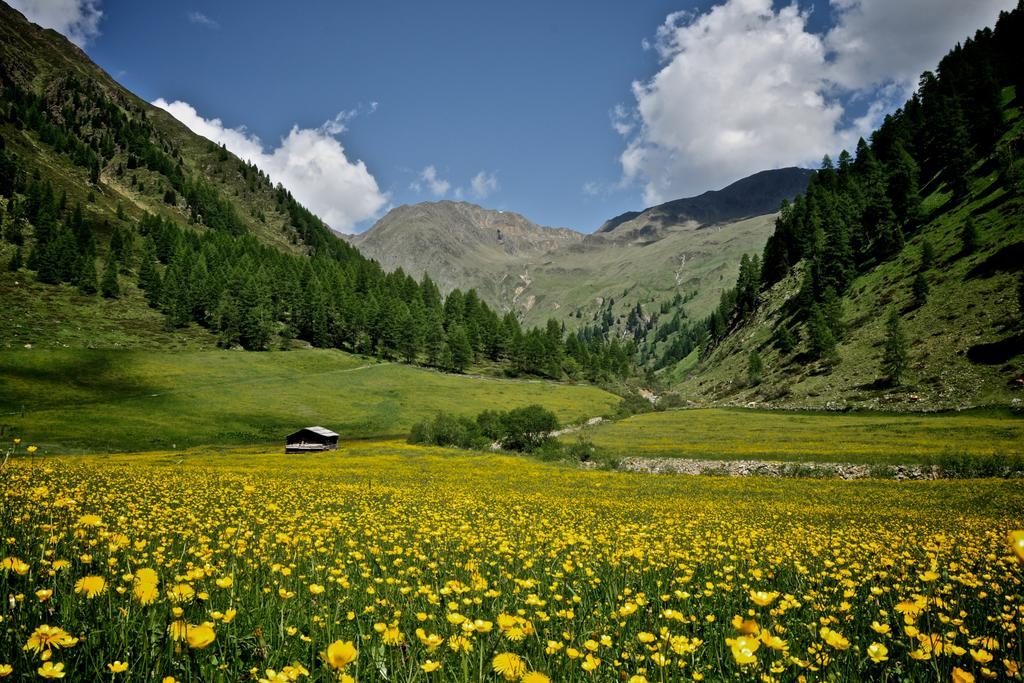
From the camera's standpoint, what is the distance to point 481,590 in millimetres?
6160

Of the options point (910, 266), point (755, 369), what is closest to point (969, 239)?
point (910, 266)

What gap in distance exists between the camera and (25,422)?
51594 millimetres

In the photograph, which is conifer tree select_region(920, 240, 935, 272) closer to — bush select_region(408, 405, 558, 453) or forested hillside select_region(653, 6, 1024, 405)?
forested hillside select_region(653, 6, 1024, 405)

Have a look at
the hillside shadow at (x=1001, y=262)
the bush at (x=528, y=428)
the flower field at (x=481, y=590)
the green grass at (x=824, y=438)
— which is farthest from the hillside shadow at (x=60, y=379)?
the hillside shadow at (x=1001, y=262)

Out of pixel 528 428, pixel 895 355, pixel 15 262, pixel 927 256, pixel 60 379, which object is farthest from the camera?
pixel 15 262

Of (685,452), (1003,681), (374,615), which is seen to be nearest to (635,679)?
(374,615)

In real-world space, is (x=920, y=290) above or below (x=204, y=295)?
below

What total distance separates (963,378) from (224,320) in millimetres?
132492

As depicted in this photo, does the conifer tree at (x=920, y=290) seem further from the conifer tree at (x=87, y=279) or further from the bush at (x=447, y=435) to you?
the conifer tree at (x=87, y=279)

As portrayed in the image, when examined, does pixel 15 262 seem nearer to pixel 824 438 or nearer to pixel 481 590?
pixel 481 590

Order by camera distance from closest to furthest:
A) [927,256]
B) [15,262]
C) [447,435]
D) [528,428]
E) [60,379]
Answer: [528,428]
[447,435]
[60,379]
[927,256]
[15,262]

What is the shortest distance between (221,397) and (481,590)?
82.1 metres

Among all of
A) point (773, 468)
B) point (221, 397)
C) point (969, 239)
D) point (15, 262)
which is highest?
point (15, 262)

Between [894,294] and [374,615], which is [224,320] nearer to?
[374,615]
